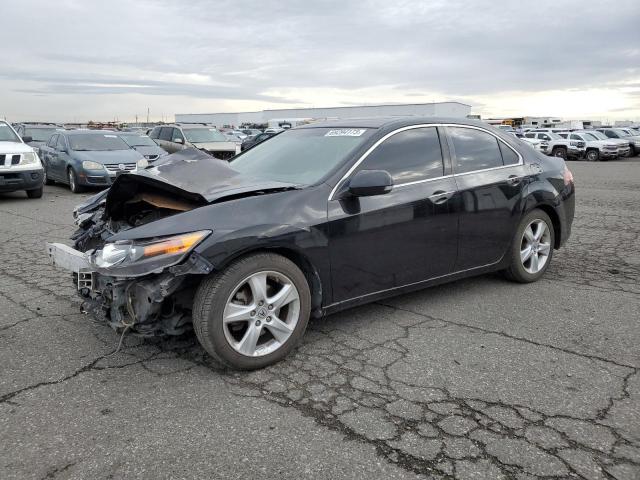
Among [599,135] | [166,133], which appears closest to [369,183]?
[166,133]

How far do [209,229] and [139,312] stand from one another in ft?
2.23

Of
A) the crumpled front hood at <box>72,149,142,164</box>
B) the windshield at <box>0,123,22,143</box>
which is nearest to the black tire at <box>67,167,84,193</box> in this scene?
the crumpled front hood at <box>72,149,142,164</box>

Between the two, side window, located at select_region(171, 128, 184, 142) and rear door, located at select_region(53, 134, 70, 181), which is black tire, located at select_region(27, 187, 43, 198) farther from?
side window, located at select_region(171, 128, 184, 142)

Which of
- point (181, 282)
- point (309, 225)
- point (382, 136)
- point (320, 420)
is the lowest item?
point (320, 420)

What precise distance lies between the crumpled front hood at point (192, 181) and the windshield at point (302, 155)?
0.24 metres

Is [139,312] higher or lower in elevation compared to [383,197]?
lower

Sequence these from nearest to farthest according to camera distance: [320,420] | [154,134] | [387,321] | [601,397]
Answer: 1. [320,420]
2. [601,397]
3. [387,321]
4. [154,134]

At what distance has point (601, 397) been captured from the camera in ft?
10.2

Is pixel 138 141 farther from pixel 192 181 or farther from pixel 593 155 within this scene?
pixel 593 155

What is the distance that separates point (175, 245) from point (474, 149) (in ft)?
9.53

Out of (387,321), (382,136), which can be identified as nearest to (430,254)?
(387,321)

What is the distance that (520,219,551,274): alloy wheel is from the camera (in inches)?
205

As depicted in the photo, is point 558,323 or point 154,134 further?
point 154,134

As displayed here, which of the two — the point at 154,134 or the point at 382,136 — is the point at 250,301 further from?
the point at 154,134
